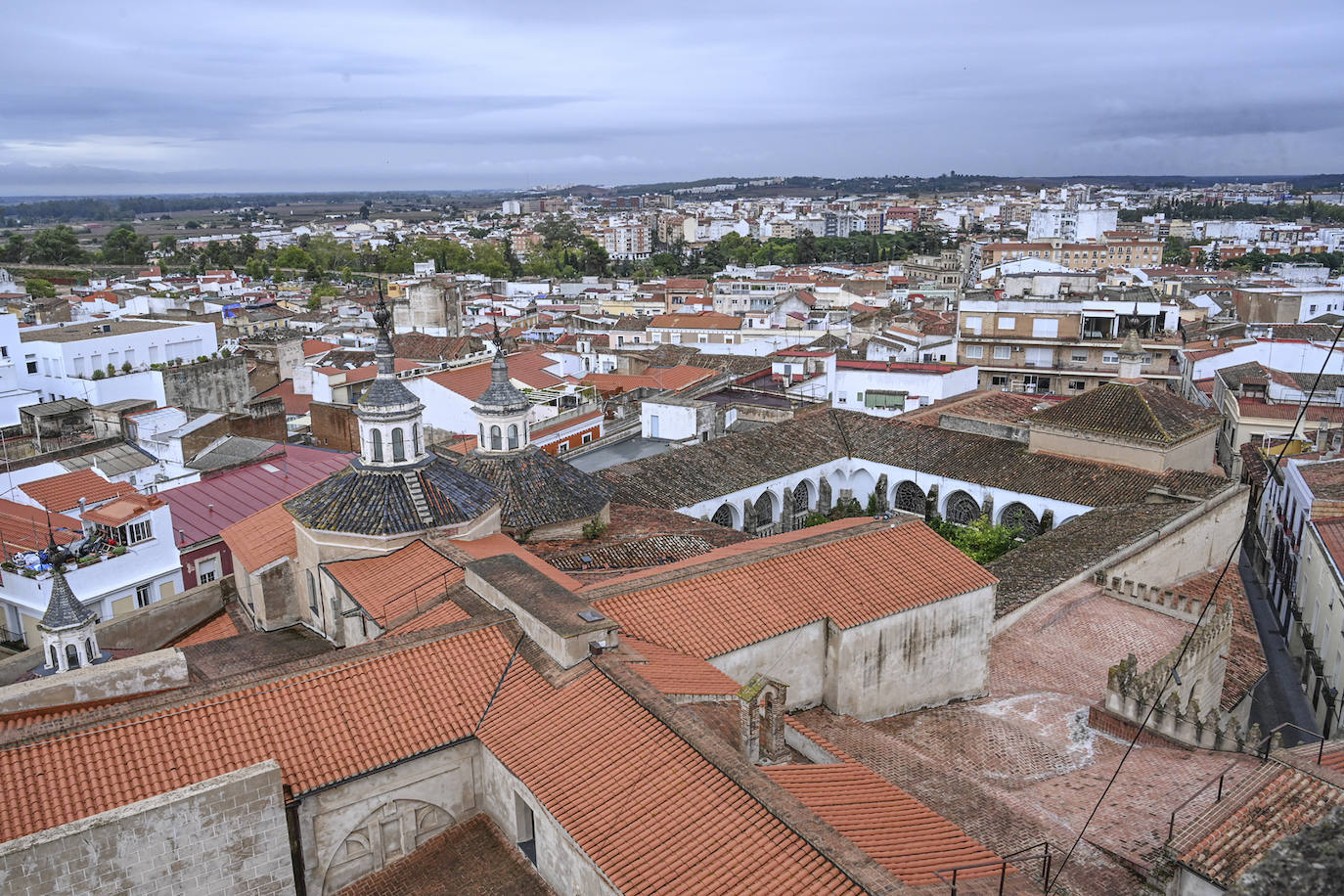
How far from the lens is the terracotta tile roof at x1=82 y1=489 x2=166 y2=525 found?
70.4ft

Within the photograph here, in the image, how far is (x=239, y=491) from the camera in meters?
Result: 27.8

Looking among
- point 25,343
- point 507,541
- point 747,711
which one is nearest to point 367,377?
point 25,343

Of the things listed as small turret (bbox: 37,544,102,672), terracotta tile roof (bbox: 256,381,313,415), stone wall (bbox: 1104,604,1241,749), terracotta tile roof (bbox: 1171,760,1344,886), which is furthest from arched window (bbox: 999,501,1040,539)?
terracotta tile roof (bbox: 256,381,313,415)

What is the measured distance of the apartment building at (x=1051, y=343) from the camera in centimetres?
5147

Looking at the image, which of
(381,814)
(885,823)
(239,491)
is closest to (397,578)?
(381,814)

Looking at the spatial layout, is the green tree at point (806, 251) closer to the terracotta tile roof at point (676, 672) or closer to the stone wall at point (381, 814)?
the terracotta tile roof at point (676, 672)

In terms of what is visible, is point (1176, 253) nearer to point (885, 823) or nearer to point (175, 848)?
point (885, 823)

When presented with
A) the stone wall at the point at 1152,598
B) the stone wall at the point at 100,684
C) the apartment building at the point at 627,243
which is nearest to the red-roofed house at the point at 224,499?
the stone wall at the point at 100,684

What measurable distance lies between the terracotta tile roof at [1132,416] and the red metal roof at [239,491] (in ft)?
84.4

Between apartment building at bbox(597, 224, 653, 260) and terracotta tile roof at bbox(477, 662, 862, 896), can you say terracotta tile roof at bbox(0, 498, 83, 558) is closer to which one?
terracotta tile roof at bbox(477, 662, 862, 896)

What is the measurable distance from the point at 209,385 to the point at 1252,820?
45.4 m

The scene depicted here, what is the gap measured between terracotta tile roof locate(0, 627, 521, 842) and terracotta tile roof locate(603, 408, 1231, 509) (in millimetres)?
16015

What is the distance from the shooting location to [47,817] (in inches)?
412

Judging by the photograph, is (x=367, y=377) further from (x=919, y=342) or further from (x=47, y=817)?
(x=47, y=817)
